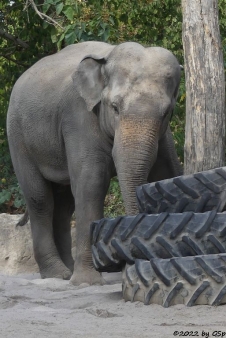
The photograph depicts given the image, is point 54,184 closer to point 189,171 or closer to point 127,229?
point 189,171

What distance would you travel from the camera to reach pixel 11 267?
9.28m

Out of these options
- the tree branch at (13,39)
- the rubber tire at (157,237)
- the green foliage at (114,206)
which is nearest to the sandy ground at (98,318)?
the rubber tire at (157,237)

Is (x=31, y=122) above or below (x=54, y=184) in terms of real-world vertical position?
above

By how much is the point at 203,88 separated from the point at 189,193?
213cm

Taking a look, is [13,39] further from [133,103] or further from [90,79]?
[133,103]

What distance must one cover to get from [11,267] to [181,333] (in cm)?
532

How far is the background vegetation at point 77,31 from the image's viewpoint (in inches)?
417

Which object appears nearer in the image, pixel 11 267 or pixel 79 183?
pixel 79 183

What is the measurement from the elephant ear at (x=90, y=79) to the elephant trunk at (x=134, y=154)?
60cm

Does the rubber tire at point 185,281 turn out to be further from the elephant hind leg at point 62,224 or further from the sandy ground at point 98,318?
the elephant hind leg at point 62,224

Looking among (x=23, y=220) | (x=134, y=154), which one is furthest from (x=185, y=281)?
(x=23, y=220)

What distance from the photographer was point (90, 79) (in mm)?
7410

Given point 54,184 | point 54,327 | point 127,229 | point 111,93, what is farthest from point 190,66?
point 54,327

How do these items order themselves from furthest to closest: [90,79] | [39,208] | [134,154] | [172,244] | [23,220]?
[23,220] < [39,208] < [90,79] < [134,154] < [172,244]
